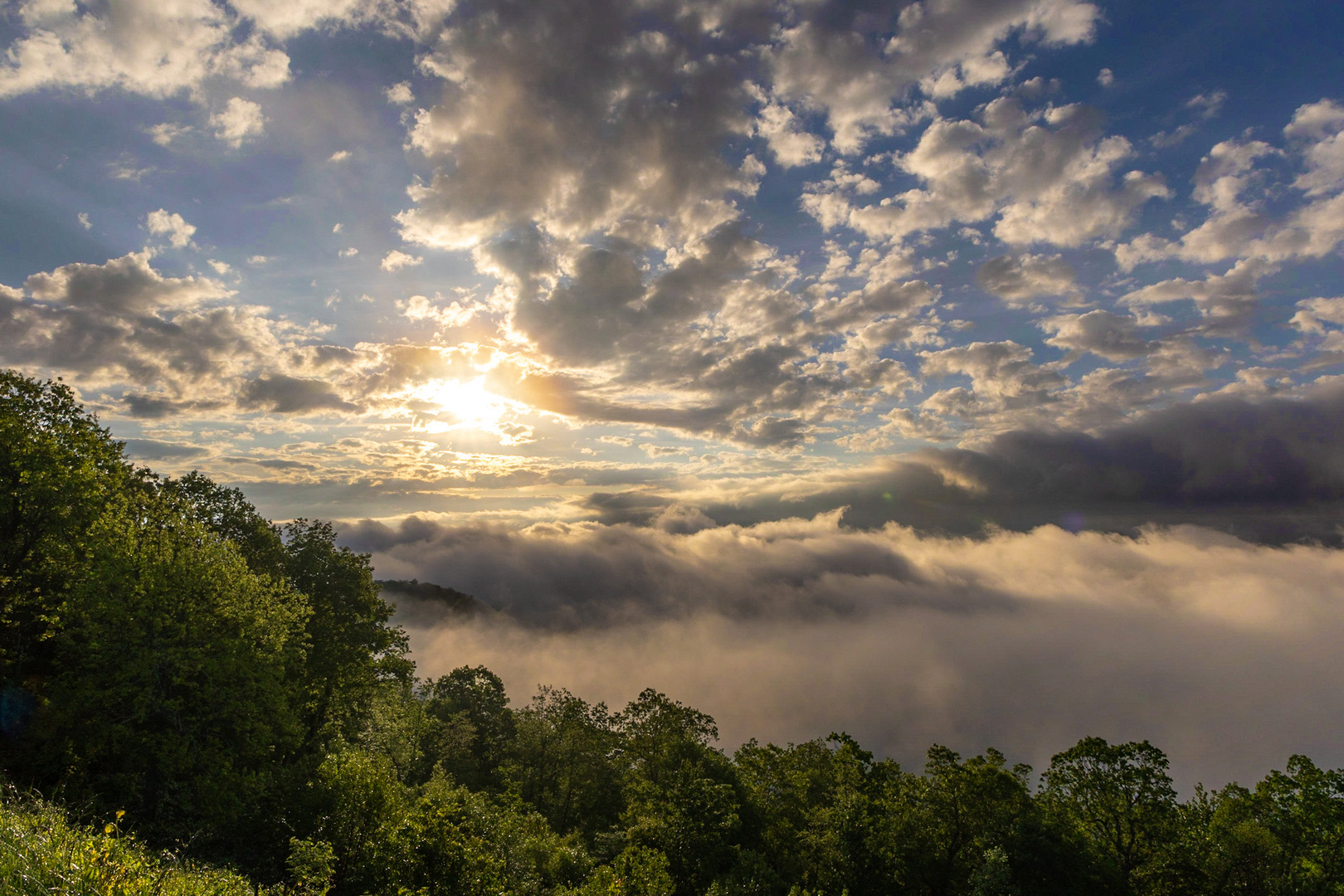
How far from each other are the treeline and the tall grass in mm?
6191

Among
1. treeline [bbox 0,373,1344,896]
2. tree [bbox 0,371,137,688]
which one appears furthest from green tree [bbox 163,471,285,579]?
tree [bbox 0,371,137,688]

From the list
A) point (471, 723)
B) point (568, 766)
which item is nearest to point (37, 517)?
point (568, 766)

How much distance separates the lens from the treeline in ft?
77.6

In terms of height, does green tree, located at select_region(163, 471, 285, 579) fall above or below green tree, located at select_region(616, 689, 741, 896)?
above

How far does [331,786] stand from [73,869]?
56.4 ft

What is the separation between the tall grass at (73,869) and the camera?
10678 mm

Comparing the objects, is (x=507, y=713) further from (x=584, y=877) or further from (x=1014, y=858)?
(x=1014, y=858)

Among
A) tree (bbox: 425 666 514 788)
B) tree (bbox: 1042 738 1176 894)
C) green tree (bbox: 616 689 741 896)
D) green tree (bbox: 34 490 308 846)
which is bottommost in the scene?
tree (bbox: 425 666 514 788)

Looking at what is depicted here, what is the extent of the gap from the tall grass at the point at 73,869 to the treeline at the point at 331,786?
20.3ft

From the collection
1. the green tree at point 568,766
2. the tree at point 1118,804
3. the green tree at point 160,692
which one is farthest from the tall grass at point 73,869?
the tree at point 1118,804

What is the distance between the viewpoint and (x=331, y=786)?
86.4 feet

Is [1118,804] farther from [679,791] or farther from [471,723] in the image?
[471,723]

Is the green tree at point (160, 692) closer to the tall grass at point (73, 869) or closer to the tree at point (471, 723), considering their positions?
the tall grass at point (73, 869)

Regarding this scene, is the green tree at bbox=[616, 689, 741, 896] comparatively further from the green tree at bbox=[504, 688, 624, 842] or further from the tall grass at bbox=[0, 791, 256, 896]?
the tall grass at bbox=[0, 791, 256, 896]
